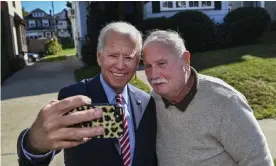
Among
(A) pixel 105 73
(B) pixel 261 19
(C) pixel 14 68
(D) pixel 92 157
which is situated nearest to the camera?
(D) pixel 92 157

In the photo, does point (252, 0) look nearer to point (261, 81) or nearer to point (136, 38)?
point (261, 81)

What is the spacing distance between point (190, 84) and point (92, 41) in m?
14.5

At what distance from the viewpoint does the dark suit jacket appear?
180 centimetres

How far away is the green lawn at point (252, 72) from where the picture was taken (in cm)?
720

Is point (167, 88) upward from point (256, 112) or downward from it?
upward

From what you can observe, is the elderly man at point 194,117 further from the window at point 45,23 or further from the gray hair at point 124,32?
the window at point 45,23

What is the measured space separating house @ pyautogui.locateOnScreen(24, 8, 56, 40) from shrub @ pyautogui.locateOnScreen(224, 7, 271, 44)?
70.6 metres

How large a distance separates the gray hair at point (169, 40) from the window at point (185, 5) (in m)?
16.8

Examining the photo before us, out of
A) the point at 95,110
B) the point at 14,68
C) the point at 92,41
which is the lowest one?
the point at 14,68

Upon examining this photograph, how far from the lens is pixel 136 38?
1.87 meters

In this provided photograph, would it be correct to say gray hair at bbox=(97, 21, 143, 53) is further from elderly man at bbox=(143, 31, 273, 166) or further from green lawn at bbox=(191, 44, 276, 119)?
green lawn at bbox=(191, 44, 276, 119)

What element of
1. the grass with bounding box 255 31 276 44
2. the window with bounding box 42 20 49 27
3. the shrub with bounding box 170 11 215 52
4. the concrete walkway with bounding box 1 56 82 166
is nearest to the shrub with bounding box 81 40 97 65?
the concrete walkway with bounding box 1 56 82 166

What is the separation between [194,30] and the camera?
15.0 metres

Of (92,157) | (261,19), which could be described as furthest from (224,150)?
(261,19)
